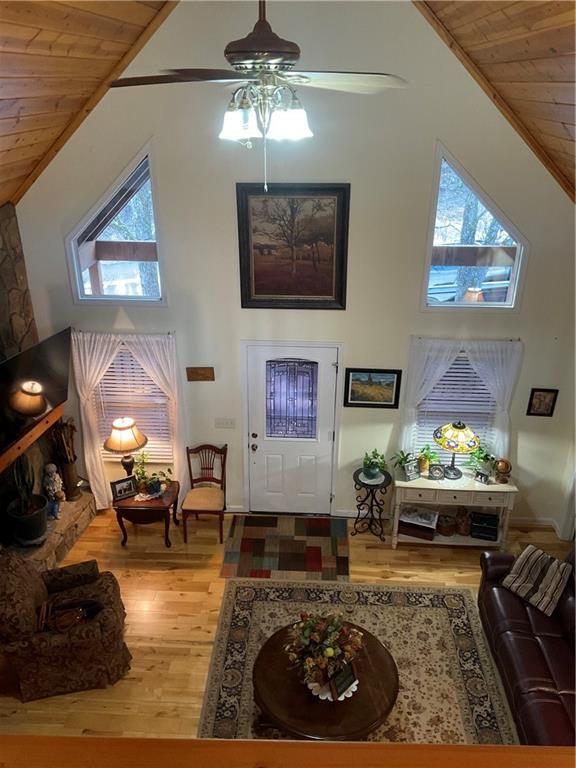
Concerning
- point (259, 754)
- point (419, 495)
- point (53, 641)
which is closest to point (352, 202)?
point (419, 495)

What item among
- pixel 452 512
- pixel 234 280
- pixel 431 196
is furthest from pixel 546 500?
pixel 234 280

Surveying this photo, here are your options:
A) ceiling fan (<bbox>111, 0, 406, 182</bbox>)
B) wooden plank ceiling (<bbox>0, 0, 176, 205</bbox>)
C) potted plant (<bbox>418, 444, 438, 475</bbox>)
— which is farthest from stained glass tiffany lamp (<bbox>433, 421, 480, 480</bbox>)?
wooden plank ceiling (<bbox>0, 0, 176, 205</bbox>)

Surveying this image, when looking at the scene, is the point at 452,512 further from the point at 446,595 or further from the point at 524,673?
the point at 524,673

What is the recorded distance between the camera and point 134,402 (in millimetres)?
6207

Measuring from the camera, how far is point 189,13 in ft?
15.2

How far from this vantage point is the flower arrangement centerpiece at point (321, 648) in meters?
3.86

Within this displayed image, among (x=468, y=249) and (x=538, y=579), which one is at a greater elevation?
(x=468, y=249)

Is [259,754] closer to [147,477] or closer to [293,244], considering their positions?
[293,244]

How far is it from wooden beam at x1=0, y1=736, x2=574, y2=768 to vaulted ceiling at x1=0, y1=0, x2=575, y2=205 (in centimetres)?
321

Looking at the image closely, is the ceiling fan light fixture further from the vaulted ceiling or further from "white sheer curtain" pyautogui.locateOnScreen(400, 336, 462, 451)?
"white sheer curtain" pyautogui.locateOnScreen(400, 336, 462, 451)

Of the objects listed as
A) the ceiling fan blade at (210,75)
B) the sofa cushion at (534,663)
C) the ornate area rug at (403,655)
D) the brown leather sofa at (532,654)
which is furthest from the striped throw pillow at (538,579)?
the ceiling fan blade at (210,75)

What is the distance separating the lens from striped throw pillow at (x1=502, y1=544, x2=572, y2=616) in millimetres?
4652

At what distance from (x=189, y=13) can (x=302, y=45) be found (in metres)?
0.98

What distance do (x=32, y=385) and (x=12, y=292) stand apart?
1020 millimetres
